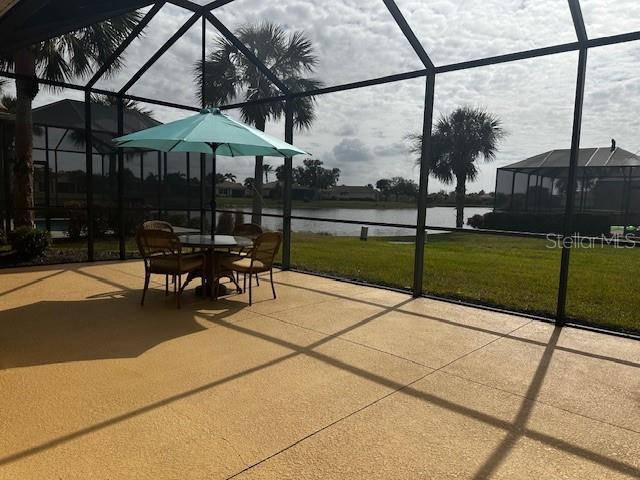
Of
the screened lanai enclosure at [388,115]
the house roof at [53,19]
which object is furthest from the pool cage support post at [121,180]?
the house roof at [53,19]

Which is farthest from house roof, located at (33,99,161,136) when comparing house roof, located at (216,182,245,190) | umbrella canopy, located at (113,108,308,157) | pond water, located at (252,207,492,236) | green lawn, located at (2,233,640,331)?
umbrella canopy, located at (113,108,308,157)

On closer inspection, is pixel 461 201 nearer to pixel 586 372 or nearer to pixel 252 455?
pixel 586 372

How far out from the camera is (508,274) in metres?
7.47

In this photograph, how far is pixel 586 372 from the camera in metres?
3.23

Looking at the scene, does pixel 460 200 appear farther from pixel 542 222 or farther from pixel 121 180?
pixel 121 180

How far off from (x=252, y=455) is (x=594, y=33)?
442 centimetres

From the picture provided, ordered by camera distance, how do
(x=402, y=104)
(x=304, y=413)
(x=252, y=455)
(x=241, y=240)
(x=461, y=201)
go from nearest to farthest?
(x=252, y=455) < (x=304, y=413) < (x=241, y=240) < (x=402, y=104) < (x=461, y=201)

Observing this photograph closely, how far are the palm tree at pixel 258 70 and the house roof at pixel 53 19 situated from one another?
6346 mm

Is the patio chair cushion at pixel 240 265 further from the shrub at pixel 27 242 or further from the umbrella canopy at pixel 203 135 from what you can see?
the shrub at pixel 27 242

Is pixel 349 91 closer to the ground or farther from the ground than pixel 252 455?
farther from the ground

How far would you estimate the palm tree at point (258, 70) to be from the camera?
12.0 meters

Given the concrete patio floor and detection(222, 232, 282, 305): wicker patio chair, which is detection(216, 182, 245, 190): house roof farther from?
the concrete patio floor

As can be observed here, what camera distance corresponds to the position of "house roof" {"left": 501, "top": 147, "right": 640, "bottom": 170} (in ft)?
42.1

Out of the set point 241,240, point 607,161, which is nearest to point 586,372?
point 241,240
